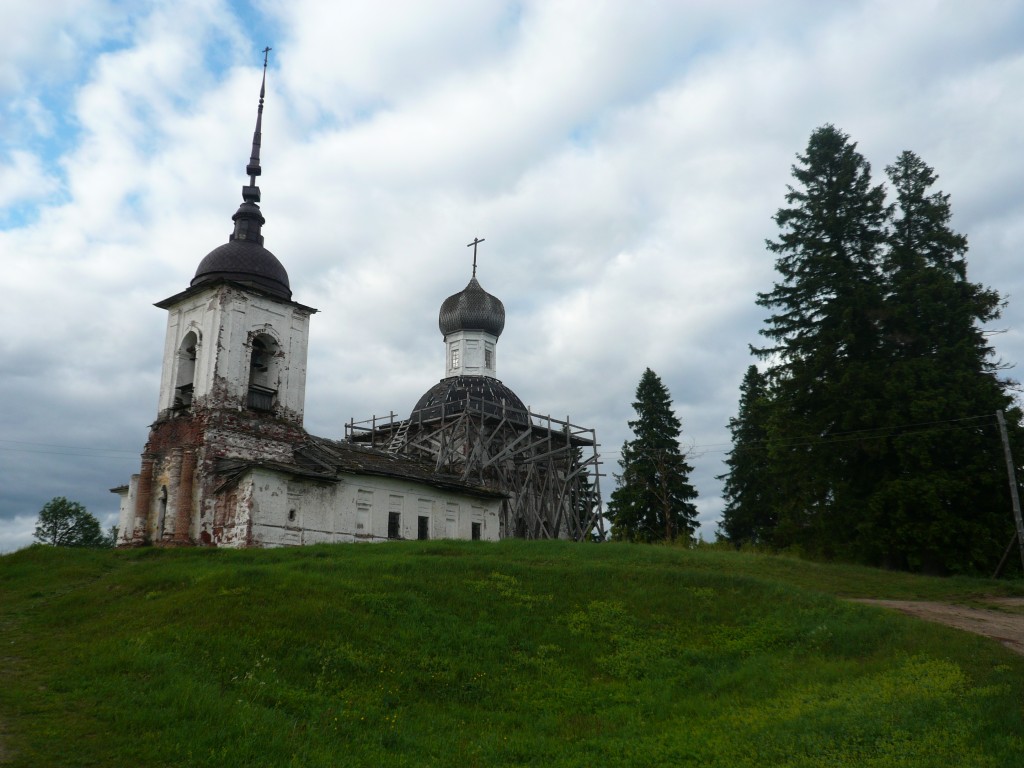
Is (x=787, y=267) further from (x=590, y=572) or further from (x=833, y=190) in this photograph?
(x=590, y=572)

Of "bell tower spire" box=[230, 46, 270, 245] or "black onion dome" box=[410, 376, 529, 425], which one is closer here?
"bell tower spire" box=[230, 46, 270, 245]

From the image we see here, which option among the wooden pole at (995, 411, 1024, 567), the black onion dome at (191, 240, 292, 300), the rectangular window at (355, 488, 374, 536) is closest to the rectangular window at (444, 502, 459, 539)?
the rectangular window at (355, 488, 374, 536)

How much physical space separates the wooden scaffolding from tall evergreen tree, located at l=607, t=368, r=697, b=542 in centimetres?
181

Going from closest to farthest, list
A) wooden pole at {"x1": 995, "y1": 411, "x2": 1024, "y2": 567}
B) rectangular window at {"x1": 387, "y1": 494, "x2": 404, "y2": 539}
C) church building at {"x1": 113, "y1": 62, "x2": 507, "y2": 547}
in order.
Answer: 1. wooden pole at {"x1": 995, "y1": 411, "x2": 1024, "y2": 567}
2. church building at {"x1": 113, "y1": 62, "x2": 507, "y2": 547}
3. rectangular window at {"x1": 387, "y1": 494, "x2": 404, "y2": 539}

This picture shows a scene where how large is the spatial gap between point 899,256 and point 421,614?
2258cm

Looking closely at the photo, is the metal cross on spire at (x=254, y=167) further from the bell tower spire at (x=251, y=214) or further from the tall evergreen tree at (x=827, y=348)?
the tall evergreen tree at (x=827, y=348)

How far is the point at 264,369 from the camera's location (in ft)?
95.8

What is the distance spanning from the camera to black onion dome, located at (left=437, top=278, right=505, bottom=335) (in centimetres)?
4384

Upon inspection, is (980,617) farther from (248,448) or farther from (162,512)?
(162,512)

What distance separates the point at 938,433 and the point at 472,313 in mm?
23662

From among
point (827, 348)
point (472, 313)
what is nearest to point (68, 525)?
point (472, 313)

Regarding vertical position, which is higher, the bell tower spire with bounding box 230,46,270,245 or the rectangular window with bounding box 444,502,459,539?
the bell tower spire with bounding box 230,46,270,245

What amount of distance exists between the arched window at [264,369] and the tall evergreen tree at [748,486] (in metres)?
22.4

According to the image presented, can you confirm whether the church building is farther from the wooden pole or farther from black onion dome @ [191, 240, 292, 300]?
the wooden pole
